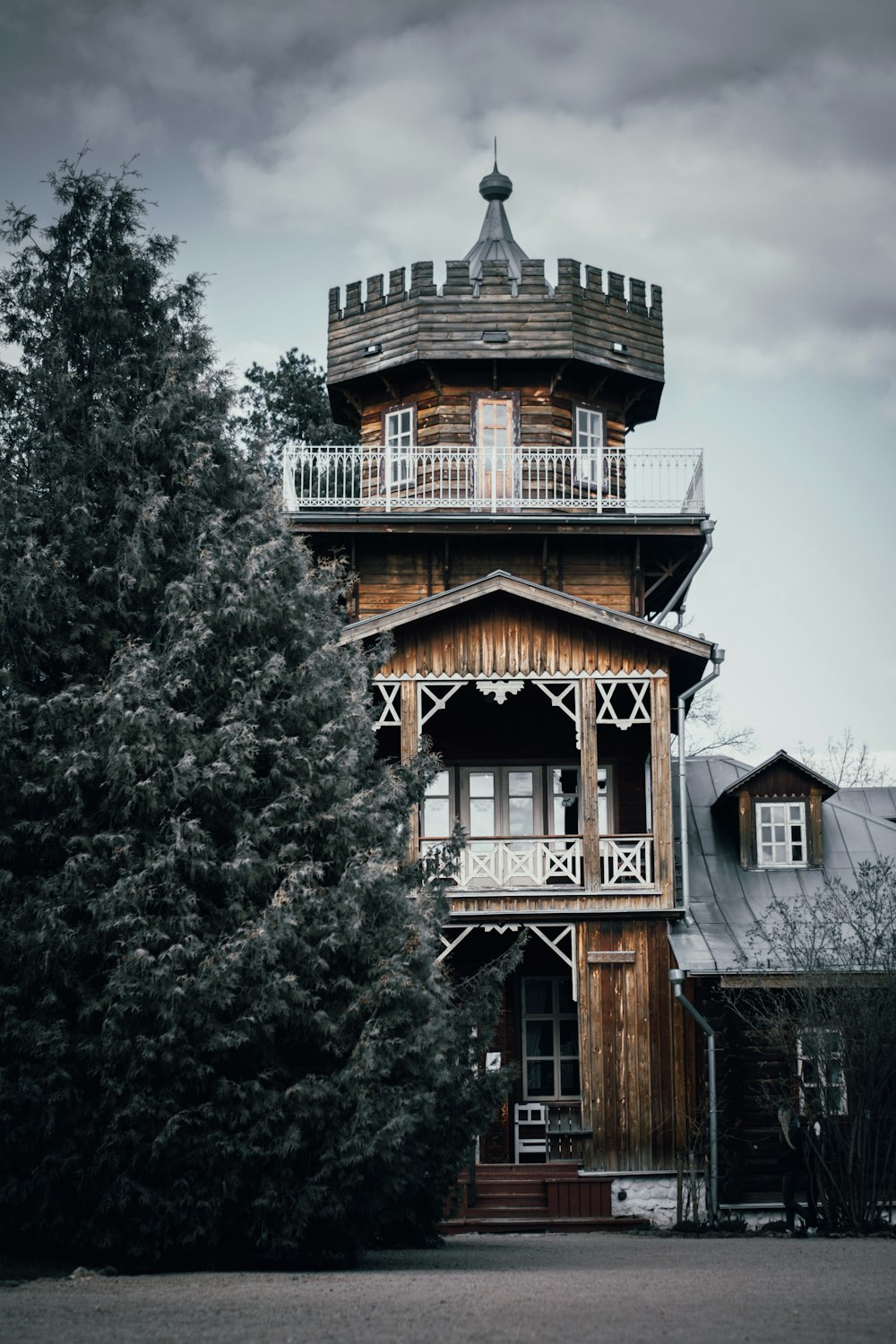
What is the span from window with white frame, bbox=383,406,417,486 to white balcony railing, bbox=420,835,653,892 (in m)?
7.09

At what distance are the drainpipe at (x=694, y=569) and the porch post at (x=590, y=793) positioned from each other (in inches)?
122

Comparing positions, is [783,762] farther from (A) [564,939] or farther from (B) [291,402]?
(B) [291,402]

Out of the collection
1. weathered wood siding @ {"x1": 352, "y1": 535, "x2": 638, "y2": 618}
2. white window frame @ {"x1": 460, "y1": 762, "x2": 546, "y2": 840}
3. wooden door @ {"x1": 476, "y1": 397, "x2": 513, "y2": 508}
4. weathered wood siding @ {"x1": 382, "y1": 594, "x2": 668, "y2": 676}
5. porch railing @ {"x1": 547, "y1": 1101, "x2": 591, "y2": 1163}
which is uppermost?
wooden door @ {"x1": 476, "y1": 397, "x2": 513, "y2": 508}

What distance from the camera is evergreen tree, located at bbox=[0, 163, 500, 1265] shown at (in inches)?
533

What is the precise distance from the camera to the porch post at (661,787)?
889 inches

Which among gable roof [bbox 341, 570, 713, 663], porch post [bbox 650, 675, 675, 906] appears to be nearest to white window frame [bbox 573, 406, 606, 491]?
gable roof [bbox 341, 570, 713, 663]

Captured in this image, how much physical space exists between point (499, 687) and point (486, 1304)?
12.4 metres

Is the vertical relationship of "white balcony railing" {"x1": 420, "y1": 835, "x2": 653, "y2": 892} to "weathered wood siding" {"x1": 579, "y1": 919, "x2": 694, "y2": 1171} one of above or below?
above

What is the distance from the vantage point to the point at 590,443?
90.5 feet

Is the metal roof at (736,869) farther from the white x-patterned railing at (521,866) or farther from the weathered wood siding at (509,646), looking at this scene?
the weathered wood siding at (509,646)

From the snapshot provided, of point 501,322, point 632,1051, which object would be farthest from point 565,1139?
point 501,322

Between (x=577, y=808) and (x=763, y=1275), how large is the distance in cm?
1225

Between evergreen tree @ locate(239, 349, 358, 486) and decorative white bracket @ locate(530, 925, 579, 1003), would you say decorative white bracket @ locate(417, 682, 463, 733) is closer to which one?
decorative white bracket @ locate(530, 925, 579, 1003)

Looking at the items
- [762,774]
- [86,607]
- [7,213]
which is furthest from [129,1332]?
[762,774]
